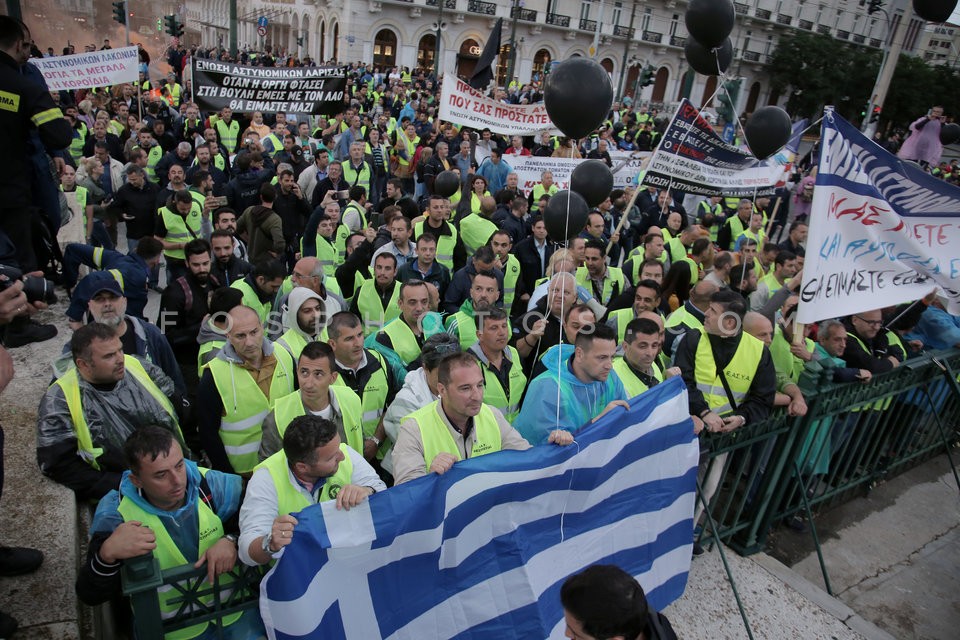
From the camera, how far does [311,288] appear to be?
5246 mm

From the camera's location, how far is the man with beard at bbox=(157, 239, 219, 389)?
5.02m

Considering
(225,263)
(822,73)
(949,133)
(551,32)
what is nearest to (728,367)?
(225,263)

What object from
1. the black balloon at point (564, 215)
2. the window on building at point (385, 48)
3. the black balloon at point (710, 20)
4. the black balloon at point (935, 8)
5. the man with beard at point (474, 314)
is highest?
the black balloon at point (935, 8)

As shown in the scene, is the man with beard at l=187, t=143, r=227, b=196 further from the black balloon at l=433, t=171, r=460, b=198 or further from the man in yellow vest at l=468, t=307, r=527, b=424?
the man in yellow vest at l=468, t=307, r=527, b=424

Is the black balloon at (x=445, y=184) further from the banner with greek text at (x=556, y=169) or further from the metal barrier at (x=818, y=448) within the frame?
the metal barrier at (x=818, y=448)

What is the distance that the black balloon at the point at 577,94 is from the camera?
14.7 feet

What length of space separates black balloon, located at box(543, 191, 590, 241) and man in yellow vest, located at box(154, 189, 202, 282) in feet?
14.0

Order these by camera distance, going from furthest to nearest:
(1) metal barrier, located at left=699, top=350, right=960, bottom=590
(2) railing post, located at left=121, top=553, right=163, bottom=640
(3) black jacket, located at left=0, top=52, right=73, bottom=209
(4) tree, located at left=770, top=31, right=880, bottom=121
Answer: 1. (4) tree, located at left=770, top=31, right=880, bottom=121
2. (1) metal barrier, located at left=699, top=350, right=960, bottom=590
3. (3) black jacket, located at left=0, top=52, right=73, bottom=209
4. (2) railing post, located at left=121, top=553, right=163, bottom=640

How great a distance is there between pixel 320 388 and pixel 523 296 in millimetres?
4144

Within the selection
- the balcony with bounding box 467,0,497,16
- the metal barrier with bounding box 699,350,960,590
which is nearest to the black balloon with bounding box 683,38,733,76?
the metal barrier with bounding box 699,350,960,590

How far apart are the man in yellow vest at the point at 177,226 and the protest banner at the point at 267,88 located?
371 centimetres

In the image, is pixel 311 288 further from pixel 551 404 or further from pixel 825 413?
pixel 825 413

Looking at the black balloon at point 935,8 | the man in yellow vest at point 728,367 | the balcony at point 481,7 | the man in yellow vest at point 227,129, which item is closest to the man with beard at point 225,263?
the man in yellow vest at point 728,367

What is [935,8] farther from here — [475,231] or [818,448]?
[475,231]
